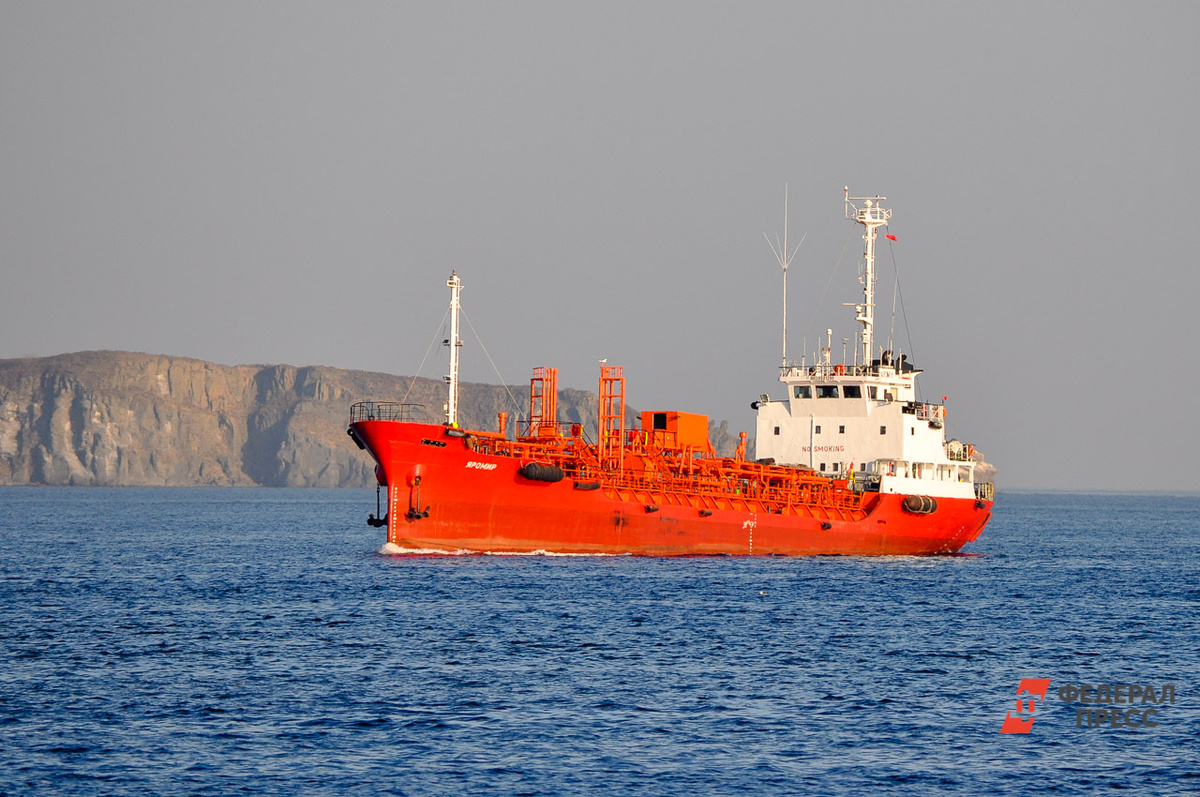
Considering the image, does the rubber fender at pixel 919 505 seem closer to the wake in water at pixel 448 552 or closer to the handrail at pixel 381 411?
the wake in water at pixel 448 552

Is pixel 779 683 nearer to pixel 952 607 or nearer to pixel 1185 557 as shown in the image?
pixel 952 607

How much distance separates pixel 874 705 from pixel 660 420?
2677 centimetres

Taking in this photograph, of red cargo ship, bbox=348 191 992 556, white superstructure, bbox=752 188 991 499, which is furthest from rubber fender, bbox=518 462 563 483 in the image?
white superstructure, bbox=752 188 991 499

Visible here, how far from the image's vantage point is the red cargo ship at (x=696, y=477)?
146 ft

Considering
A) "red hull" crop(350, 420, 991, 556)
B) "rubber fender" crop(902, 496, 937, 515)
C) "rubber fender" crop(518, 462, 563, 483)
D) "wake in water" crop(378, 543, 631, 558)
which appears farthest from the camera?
"rubber fender" crop(902, 496, 937, 515)

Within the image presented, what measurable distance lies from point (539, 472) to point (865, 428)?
1533 centimetres

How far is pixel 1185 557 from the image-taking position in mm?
66500

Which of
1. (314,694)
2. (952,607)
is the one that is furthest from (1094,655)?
(314,694)

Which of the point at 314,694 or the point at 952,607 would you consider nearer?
the point at 314,694

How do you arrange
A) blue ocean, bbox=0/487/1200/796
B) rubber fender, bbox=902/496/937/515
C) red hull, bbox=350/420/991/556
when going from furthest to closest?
1. rubber fender, bbox=902/496/937/515
2. red hull, bbox=350/420/991/556
3. blue ocean, bbox=0/487/1200/796

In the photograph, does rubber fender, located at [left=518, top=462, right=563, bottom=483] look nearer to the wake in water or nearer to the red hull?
the red hull

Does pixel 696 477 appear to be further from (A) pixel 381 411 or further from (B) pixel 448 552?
(A) pixel 381 411

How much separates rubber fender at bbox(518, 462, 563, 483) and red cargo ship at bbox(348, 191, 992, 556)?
55 millimetres

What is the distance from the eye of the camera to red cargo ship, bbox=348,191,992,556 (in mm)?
44438
